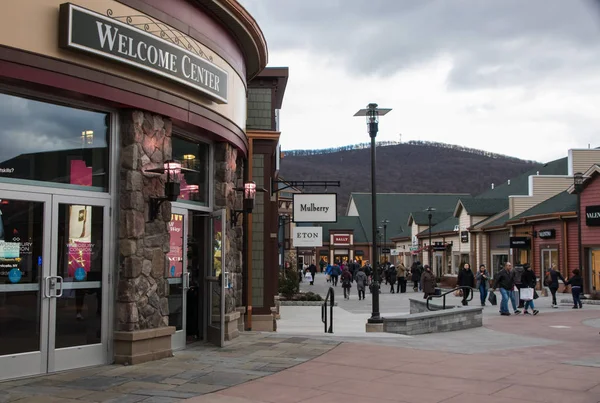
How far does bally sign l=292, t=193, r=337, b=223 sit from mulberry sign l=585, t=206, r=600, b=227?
14422mm

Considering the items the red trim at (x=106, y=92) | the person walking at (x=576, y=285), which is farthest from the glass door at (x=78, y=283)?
the person walking at (x=576, y=285)

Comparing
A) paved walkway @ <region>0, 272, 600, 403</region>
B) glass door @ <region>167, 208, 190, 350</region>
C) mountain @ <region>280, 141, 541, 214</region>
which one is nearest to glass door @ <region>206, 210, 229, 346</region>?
paved walkway @ <region>0, 272, 600, 403</region>

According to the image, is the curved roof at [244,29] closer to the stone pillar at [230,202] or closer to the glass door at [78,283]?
the stone pillar at [230,202]

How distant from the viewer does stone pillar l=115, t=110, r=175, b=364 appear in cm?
931

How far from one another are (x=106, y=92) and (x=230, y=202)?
163 inches

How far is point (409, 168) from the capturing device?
17388cm

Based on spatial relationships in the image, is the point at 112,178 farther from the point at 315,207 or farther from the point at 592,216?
the point at 592,216

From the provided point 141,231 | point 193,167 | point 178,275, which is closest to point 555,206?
point 193,167

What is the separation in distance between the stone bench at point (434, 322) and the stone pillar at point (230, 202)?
3761mm

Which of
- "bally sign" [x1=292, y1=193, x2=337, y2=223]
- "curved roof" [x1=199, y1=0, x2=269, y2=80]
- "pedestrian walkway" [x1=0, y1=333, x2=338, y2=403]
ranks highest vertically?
"curved roof" [x1=199, y1=0, x2=269, y2=80]

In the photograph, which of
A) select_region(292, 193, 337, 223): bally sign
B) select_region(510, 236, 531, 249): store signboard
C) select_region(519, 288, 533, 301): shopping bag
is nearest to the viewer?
select_region(519, 288, 533, 301): shopping bag

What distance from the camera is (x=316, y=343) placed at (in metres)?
11.7

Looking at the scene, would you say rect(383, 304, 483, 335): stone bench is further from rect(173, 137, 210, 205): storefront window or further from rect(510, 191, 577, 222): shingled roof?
rect(510, 191, 577, 222): shingled roof

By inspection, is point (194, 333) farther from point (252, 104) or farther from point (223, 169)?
point (252, 104)
